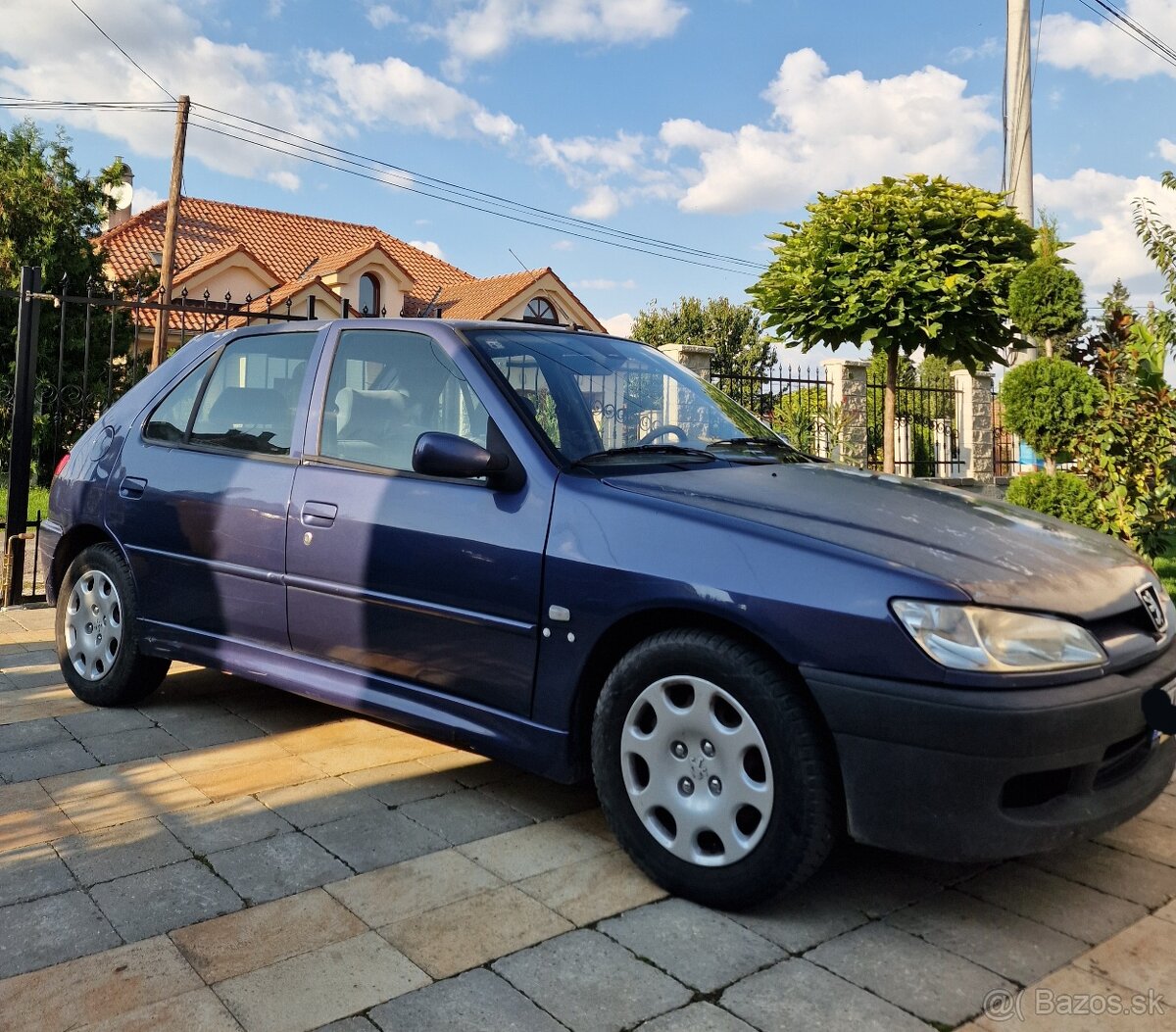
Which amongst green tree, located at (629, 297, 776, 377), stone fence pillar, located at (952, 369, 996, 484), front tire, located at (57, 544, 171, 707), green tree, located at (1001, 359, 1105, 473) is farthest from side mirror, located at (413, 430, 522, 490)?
green tree, located at (629, 297, 776, 377)

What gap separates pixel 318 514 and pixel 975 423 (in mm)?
14213

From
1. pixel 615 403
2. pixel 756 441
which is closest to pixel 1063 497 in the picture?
pixel 756 441

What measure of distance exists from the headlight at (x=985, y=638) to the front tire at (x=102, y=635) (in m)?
3.36

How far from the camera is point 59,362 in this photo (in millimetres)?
8289

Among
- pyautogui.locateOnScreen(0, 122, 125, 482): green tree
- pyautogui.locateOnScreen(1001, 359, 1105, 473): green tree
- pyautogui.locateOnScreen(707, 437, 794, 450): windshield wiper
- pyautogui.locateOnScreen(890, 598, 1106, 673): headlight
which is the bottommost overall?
pyautogui.locateOnScreen(890, 598, 1106, 673): headlight

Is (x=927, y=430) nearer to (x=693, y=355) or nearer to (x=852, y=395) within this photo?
(x=852, y=395)

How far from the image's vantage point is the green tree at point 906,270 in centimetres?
948

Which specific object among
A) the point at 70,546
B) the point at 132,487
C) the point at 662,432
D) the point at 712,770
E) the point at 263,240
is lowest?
the point at 712,770

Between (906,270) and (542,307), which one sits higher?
(542,307)

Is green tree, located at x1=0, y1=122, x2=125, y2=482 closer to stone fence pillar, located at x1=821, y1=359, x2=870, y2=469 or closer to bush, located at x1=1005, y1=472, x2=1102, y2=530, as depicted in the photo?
stone fence pillar, located at x1=821, y1=359, x2=870, y2=469

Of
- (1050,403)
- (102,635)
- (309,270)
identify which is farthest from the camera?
(309,270)

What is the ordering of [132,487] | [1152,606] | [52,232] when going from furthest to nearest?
[52,232] → [132,487] → [1152,606]

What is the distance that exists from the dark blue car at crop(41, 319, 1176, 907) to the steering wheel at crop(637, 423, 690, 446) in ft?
0.06

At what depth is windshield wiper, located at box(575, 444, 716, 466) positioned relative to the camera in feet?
10.8
